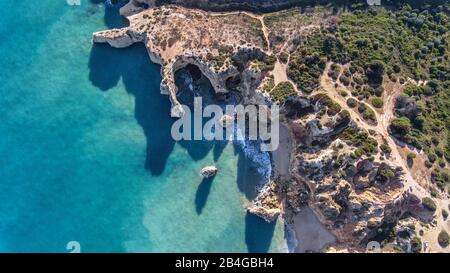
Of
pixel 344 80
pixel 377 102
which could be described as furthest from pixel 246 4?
pixel 377 102

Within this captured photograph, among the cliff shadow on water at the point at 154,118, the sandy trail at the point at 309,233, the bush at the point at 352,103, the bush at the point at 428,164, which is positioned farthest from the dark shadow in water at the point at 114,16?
the bush at the point at 428,164

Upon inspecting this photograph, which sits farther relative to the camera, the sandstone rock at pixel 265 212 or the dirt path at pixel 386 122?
the sandstone rock at pixel 265 212

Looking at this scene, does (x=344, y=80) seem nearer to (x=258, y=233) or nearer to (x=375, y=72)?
(x=375, y=72)

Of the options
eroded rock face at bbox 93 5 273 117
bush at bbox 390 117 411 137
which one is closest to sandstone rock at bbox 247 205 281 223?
eroded rock face at bbox 93 5 273 117

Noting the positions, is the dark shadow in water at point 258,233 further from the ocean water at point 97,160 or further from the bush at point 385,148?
the bush at point 385,148

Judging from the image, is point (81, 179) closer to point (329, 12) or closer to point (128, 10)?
point (128, 10)

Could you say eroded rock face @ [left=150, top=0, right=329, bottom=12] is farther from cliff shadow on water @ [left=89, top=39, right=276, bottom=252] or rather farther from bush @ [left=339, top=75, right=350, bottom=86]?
bush @ [left=339, top=75, right=350, bottom=86]
